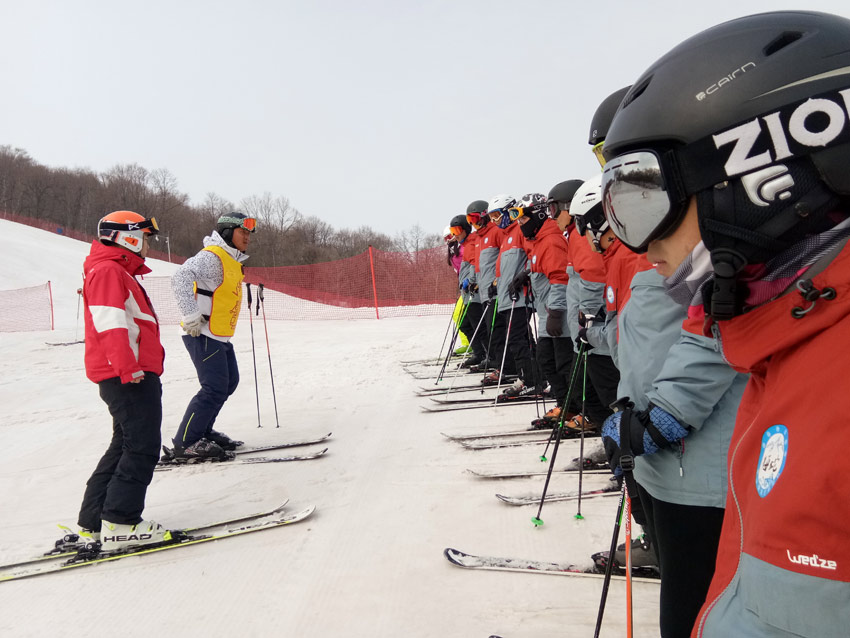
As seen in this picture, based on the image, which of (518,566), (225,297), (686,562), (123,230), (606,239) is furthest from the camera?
(225,297)

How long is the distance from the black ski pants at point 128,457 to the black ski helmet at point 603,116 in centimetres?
318

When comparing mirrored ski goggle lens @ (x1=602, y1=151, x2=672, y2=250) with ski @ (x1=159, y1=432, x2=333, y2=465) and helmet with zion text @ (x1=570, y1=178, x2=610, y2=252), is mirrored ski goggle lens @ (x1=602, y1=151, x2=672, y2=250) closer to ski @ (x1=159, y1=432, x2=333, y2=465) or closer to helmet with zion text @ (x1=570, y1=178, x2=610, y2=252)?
helmet with zion text @ (x1=570, y1=178, x2=610, y2=252)

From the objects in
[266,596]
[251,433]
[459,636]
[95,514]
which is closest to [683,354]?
[459,636]

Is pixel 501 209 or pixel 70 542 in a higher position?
pixel 501 209

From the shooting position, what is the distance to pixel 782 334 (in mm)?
767

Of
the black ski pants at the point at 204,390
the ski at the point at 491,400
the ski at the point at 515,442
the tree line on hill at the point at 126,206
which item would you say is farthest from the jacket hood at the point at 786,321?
the tree line on hill at the point at 126,206

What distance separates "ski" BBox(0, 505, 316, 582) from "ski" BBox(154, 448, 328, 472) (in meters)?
1.24

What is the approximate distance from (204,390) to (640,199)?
5.08m

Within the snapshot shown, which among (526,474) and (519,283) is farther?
(519,283)

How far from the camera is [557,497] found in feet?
12.1

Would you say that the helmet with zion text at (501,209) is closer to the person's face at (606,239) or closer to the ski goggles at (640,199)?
the person's face at (606,239)

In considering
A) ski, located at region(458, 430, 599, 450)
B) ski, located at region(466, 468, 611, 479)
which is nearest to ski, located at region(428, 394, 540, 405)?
ski, located at region(458, 430, 599, 450)

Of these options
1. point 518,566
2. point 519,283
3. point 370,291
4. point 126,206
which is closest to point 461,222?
point 519,283

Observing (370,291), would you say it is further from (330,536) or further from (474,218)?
(330,536)
